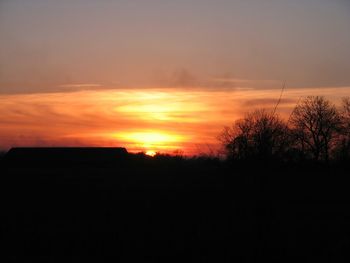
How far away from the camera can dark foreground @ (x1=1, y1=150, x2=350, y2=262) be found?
30.0 ft

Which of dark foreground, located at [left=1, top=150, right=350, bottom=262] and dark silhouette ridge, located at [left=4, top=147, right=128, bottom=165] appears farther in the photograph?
dark silhouette ridge, located at [left=4, top=147, right=128, bottom=165]

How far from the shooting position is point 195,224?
13.1 meters

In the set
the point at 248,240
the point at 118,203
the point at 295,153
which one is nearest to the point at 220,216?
the point at 248,240

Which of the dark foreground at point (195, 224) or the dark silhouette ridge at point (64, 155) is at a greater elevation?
the dark silhouette ridge at point (64, 155)

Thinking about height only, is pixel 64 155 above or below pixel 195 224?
above

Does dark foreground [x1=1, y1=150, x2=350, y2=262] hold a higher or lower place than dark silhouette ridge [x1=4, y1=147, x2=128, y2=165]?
lower

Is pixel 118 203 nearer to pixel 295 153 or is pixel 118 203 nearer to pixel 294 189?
pixel 294 189

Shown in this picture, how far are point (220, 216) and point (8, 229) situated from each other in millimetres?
6207

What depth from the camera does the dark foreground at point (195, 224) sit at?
9.14m

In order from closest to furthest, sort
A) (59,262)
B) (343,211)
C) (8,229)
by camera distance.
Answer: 1. (59,262)
2. (8,229)
3. (343,211)

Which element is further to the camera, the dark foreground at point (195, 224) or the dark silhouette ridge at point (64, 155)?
the dark silhouette ridge at point (64, 155)

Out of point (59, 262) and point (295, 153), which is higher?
point (295, 153)

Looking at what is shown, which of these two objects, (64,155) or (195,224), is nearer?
(195,224)

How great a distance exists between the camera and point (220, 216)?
1435 cm
